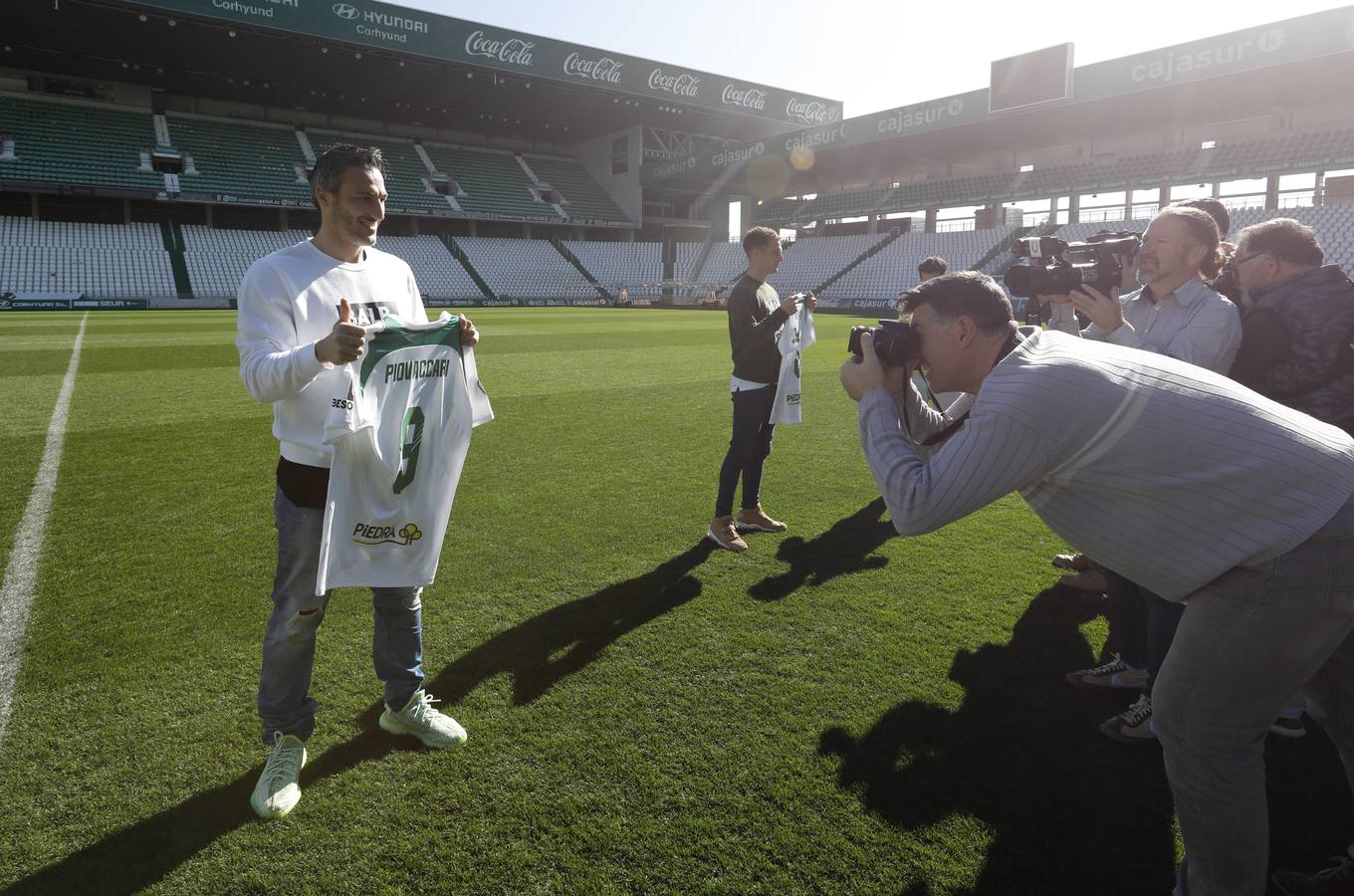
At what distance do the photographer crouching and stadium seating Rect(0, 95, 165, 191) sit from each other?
44.5m

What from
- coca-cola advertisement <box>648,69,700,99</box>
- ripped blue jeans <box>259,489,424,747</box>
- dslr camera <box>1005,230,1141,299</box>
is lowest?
ripped blue jeans <box>259,489,424,747</box>

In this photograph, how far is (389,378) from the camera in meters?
2.61

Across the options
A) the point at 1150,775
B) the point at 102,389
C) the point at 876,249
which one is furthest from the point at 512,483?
the point at 876,249

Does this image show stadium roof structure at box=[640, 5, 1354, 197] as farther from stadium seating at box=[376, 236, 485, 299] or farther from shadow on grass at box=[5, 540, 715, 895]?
shadow on grass at box=[5, 540, 715, 895]

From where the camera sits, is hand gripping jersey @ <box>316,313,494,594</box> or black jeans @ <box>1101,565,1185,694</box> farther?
black jeans @ <box>1101,565,1185,694</box>

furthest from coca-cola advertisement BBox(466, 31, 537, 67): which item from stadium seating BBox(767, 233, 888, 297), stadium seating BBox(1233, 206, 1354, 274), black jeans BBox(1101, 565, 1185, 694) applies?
black jeans BBox(1101, 565, 1185, 694)

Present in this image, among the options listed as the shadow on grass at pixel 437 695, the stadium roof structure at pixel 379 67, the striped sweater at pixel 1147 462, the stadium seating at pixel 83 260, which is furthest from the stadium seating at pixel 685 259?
the striped sweater at pixel 1147 462

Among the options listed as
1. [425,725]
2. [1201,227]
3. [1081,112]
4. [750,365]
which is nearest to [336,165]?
[425,725]

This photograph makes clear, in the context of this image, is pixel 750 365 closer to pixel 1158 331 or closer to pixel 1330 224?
pixel 1158 331

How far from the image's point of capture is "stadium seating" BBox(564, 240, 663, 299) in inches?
1817

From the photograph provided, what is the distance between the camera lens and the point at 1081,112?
32156 mm

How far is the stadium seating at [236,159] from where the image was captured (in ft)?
125

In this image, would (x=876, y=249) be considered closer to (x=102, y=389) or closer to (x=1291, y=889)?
(x=102, y=389)

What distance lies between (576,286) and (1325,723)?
4487 centimetres
